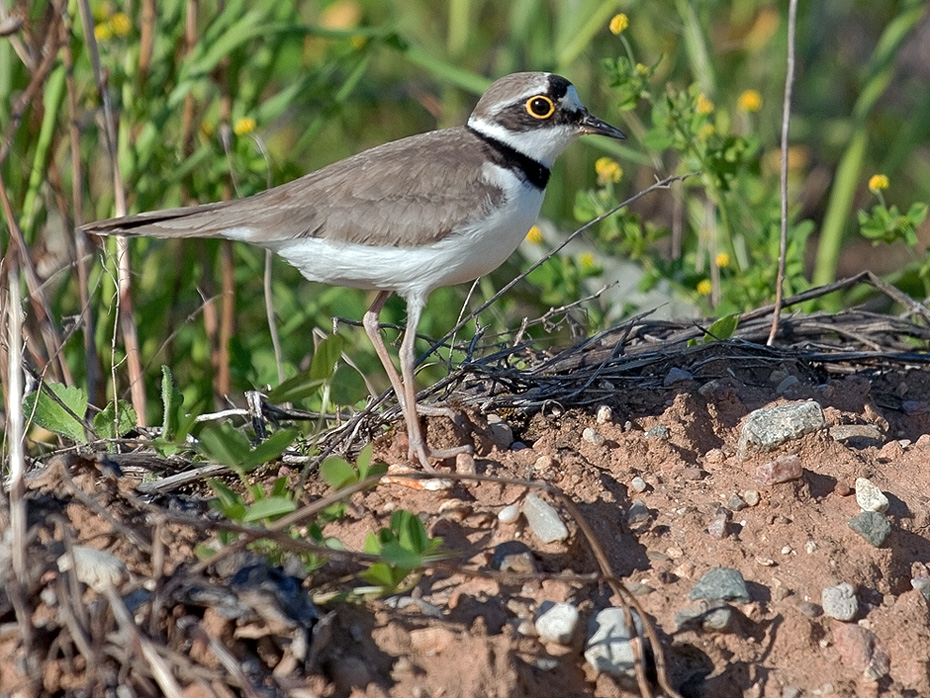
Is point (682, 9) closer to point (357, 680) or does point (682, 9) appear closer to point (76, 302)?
point (76, 302)

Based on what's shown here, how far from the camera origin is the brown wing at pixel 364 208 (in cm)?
411

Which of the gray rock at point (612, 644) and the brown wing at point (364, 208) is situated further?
the brown wing at point (364, 208)

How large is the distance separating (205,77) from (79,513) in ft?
9.65

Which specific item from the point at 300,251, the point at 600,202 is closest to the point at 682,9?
the point at 600,202

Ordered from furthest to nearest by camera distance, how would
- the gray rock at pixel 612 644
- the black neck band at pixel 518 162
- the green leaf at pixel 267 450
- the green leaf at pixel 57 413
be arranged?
the black neck band at pixel 518 162 < the green leaf at pixel 57 413 < the green leaf at pixel 267 450 < the gray rock at pixel 612 644

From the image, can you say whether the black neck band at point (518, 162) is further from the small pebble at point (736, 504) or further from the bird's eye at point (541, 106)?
the small pebble at point (736, 504)

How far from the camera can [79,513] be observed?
3.24 meters

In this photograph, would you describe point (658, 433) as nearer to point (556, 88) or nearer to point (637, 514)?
point (637, 514)

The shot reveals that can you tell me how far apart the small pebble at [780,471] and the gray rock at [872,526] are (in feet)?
0.72

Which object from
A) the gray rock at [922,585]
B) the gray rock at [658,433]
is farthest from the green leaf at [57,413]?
the gray rock at [922,585]

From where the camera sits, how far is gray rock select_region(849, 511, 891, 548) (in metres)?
3.55

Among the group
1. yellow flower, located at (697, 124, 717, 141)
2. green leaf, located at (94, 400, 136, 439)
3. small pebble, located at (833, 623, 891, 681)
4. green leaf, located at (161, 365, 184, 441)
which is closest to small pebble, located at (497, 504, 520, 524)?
small pebble, located at (833, 623, 891, 681)

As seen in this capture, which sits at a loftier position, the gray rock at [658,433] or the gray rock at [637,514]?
the gray rock at [658,433]

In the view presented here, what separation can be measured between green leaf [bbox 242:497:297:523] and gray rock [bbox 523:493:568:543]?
0.70 metres
